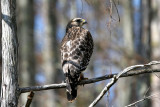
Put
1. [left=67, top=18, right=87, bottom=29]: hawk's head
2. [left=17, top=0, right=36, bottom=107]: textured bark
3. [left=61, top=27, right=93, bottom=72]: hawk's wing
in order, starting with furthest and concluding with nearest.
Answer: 1. [left=17, top=0, right=36, bottom=107]: textured bark
2. [left=67, top=18, right=87, bottom=29]: hawk's head
3. [left=61, top=27, right=93, bottom=72]: hawk's wing

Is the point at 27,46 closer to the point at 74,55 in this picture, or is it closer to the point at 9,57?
the point at 74,55

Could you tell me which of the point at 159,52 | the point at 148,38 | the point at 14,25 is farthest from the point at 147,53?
the point at 14,25

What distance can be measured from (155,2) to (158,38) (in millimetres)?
1240

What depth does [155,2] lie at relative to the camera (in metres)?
11.0

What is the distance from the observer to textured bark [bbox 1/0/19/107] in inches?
151

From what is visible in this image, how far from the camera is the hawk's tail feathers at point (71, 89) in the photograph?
17.8 ft

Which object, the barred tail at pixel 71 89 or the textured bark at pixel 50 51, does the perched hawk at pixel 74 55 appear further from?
the textured bark at pixel 50 51

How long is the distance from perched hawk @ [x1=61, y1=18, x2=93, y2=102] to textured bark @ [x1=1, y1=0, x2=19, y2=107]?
160cm

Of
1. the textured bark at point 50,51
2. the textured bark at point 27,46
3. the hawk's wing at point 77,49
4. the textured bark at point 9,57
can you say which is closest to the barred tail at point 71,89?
the hawk's wing at point 77,49

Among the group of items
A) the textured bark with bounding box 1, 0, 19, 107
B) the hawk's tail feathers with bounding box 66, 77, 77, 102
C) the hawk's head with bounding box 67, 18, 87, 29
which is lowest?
the hawk's tail feathers with bounding box 66, 77, 77, 102

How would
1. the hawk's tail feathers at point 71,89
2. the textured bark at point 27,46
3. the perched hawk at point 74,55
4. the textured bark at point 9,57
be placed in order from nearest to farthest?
the textured bark at point 9,57 → the hawk's tail feathers at point 71,89 → the perched hawk at point 74,55 → the textured bark at point 27,46

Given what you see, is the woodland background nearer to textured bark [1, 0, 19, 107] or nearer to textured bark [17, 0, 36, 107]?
textured bark [17, 0, 36, 107]

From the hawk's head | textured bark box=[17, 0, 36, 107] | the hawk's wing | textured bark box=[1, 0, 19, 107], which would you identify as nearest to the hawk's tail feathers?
the hawk's wing

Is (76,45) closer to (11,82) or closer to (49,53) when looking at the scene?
(11,82)
